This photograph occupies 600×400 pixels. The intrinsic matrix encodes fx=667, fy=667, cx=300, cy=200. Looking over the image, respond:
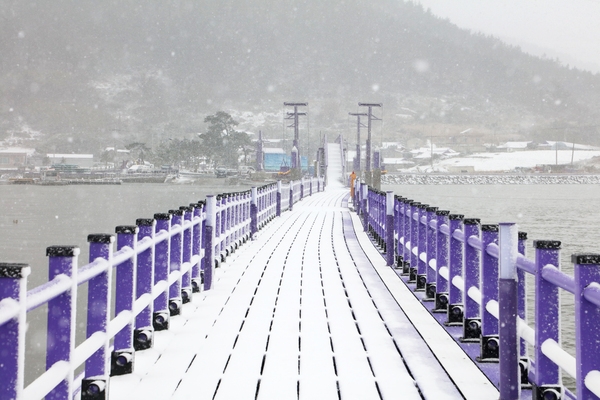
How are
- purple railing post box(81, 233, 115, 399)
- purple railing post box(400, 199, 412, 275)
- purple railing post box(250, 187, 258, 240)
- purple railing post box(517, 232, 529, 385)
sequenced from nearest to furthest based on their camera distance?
purple railing post box(81, 233, 115, 399)
purple railing post box(517, 232, 529, 385)
purple railing post box(400, 199, 412, 275)
purple railing post box(250, 187, 258, 240)

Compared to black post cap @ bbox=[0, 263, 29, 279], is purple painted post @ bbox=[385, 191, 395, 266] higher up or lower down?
lower down

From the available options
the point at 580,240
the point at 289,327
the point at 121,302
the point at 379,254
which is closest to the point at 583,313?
the point at 121,302

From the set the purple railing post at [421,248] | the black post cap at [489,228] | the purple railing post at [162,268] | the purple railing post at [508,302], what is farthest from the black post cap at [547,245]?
the purple railing post at [421,248]

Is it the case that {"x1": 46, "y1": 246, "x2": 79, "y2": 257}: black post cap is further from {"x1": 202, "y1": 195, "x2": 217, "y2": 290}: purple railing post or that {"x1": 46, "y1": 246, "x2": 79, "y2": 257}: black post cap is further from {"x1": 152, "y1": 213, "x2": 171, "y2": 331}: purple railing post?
{"x1": 202, "y1": 195, "x2": 217, "y2": 290}: purple railing post

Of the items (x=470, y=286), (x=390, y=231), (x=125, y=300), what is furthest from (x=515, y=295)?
(x=390, y=231)

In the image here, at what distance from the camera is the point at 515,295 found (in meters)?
4.84

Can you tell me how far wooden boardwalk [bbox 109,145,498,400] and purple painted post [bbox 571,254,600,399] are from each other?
149 cm

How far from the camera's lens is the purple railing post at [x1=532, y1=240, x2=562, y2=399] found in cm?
425

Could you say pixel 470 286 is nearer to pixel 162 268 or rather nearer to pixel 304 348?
pixel 304 348

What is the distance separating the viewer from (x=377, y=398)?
192 inches

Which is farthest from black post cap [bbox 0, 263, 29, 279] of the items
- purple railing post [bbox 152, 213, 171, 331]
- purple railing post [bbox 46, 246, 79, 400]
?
purple railing post [bbox 152, 213, 171, 331]

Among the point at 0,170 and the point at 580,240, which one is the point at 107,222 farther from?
the point at 0,170

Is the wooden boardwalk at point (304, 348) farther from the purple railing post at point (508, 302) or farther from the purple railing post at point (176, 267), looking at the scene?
the purple railing post at point (508, 302)

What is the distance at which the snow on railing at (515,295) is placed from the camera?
352 cm
